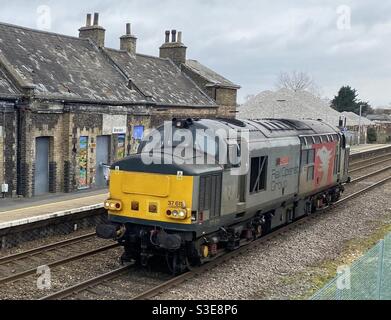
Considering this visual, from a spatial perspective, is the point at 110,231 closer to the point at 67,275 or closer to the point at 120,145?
the point at 67,275

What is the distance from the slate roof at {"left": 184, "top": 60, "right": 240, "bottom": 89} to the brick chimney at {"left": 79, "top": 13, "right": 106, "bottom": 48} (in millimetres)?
7291

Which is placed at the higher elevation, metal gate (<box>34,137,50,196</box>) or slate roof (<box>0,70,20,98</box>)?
slate roof (<box>0,70,20,98</box>)

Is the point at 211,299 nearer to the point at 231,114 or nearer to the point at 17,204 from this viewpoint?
the point at 17,204

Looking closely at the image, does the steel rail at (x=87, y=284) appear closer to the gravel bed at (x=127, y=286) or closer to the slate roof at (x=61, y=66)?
the gravel bed at (x=127, y=286)

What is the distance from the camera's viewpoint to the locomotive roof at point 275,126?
1189 cm

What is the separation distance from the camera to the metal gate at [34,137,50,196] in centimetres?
1973

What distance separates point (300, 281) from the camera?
10836 millimetres

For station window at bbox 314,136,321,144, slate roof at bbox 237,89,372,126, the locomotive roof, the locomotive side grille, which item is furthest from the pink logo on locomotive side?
slate roof at bbox 237,89,372,126

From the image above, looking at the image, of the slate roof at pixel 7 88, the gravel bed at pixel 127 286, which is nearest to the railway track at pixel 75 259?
the gravel bed at pixel 127 286

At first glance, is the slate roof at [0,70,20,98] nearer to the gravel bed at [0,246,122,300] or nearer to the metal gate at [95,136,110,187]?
the metal gate at [95,136,110,187]

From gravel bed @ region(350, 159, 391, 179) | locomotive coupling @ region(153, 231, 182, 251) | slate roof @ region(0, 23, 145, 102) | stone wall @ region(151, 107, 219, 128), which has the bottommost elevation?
gravel bed @ region(350, 159, 391, 179)
